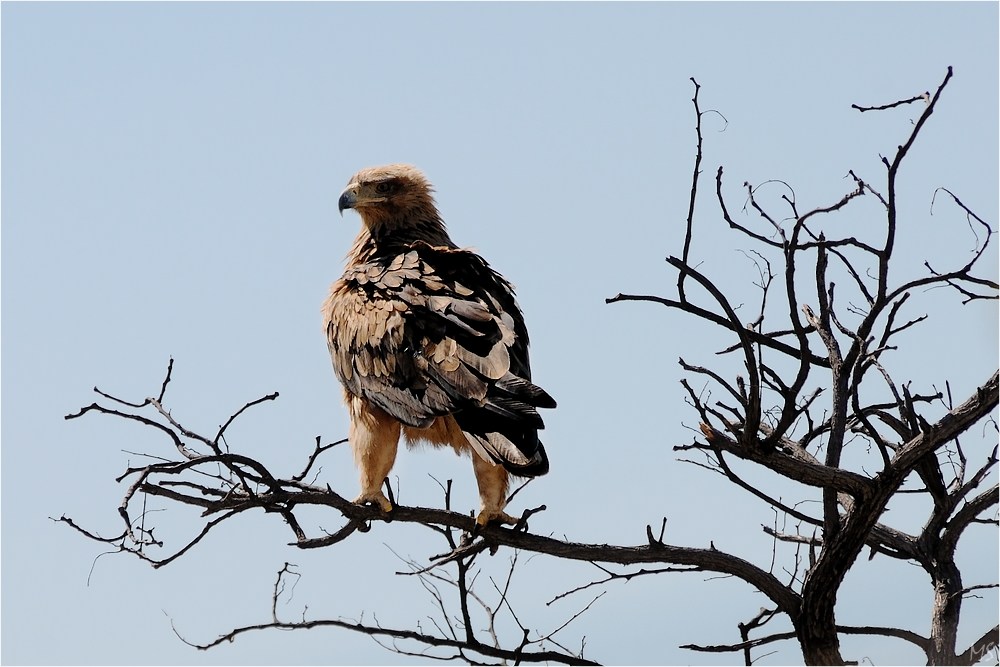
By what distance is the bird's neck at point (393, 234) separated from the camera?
558 cm

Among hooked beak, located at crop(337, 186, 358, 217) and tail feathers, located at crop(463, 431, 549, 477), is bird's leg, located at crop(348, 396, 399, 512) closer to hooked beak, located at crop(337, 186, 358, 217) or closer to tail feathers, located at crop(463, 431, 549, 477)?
tail feathers, located at crop(463, 431, 549, 477)

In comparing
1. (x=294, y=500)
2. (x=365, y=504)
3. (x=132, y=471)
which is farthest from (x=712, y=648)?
(x=132, y=471)

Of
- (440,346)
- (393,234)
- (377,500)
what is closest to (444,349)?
(440,346)

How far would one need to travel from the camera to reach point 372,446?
449 cm

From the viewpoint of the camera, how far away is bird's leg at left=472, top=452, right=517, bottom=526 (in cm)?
435

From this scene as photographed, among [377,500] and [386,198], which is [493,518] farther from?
[386,198]

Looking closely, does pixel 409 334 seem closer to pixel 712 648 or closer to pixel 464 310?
pixel 464 310

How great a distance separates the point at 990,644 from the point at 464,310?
260 cm

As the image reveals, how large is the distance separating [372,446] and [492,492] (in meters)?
0.56

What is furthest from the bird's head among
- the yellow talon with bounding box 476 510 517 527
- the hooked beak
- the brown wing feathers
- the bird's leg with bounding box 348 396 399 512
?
the yellow talon with bounding box 476 510 517 527

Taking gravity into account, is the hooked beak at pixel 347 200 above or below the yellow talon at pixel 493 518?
above

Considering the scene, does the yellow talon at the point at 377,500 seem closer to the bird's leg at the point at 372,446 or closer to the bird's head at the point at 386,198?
the bird's leg at the point at 372,446

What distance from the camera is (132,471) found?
144 inches

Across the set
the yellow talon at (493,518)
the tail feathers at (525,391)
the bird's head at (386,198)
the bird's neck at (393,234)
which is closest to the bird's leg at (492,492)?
the yellow talon at (493,518)
